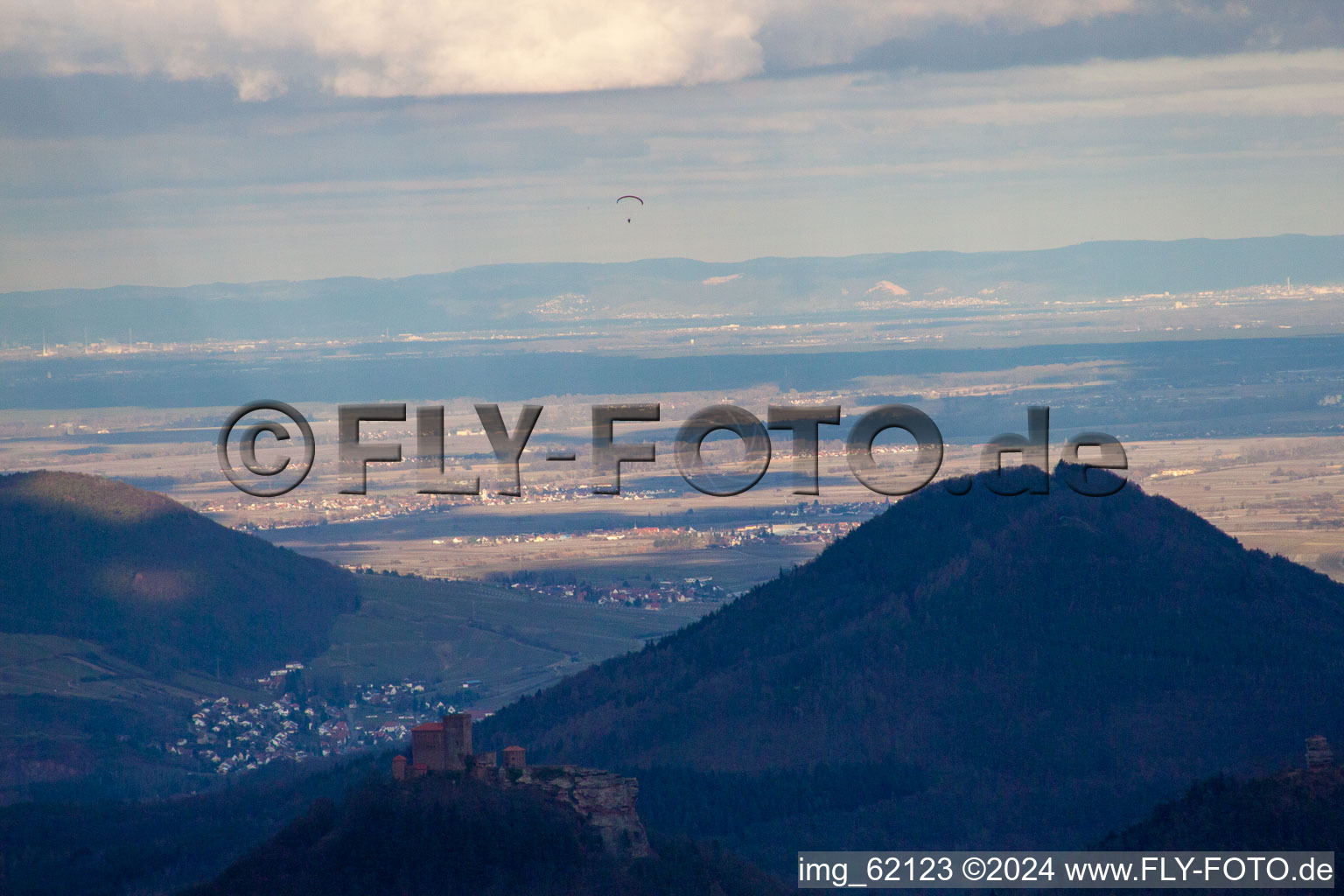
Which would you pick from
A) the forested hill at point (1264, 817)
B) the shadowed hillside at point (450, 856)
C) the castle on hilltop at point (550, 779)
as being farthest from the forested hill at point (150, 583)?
the forested hill at point (1264, 817)

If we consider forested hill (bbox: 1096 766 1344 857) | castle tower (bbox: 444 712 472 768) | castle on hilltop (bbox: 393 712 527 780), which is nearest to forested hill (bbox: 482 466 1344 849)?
forested hill (bbox: 1096 766 1344 857)

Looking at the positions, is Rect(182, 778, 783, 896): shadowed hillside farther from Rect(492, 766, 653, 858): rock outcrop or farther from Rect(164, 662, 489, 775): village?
Rect(164, 662, 489, 775): village

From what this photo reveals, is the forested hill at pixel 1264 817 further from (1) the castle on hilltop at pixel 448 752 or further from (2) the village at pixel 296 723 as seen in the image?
(2) the village at pixel 296 723

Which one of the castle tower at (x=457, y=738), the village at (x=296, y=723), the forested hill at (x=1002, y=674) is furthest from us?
the village at (x=296, y=723)

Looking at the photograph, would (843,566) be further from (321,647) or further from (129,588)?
(129,588)

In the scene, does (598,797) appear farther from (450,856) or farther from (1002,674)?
(1002,674)

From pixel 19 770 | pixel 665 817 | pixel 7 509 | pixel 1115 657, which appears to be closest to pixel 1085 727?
pixel 1115 657

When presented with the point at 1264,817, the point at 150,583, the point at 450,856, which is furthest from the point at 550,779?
the point at 150,583
